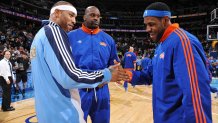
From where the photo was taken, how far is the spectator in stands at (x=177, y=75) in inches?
72.0

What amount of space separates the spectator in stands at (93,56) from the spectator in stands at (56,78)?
3.74ft

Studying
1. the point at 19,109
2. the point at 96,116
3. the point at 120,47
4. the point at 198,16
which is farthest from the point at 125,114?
the point at 198,16

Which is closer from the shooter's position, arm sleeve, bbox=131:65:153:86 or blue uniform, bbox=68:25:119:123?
arm sleeve, bbox=131:65:153:86

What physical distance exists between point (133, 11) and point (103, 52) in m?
40.9

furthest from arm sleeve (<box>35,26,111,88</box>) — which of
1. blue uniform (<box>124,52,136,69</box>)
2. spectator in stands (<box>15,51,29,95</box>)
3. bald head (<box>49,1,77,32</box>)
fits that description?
blue uniform (<box>124,52,136,69</box>)

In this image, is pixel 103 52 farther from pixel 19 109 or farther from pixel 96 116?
pixel 19 109

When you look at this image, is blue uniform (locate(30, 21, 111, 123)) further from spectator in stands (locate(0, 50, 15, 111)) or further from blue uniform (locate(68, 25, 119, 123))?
spectator in stands (locate(0, 50, 15, 111))

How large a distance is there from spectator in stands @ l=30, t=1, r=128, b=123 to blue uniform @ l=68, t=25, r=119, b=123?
114 centimetres

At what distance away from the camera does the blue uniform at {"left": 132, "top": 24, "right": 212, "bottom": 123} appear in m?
1.82

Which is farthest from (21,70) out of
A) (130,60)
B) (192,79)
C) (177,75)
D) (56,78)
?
(192,79)

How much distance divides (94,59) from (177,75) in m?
1.74

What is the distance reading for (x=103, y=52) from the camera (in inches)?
143

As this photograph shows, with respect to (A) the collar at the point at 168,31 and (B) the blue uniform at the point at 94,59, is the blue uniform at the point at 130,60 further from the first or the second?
(A) the collar at the point at 168,31

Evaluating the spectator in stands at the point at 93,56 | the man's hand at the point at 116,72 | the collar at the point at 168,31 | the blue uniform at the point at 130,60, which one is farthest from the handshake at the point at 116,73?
the blue uniform at the point at 130,60
